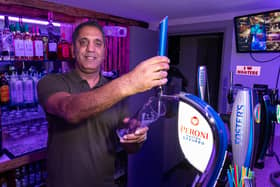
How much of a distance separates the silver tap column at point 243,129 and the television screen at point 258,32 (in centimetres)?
128

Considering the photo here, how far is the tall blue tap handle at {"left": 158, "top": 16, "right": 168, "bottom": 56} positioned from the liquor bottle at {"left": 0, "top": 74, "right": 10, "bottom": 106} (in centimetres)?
140

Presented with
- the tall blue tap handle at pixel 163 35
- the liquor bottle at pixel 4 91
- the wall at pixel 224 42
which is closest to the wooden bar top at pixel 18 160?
the liquor bottle at pixel 4 91

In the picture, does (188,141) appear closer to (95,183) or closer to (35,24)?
(95,183)

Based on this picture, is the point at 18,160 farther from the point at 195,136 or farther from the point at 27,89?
the point at 195,136

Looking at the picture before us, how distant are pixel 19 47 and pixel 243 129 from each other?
1.57 metres

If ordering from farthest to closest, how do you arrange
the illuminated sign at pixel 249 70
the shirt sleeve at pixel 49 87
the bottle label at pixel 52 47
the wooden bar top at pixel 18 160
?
the illuminated sign at pixel 249 70 → the bottle label at pixel 52 47 → the wooden bar top at pixel 18 160 → the shirt sleeve at pixel 49 87

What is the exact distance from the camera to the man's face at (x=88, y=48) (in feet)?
3.82

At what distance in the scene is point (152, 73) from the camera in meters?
0.57

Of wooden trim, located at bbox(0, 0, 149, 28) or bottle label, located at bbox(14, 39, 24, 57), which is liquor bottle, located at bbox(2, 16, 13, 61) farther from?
wooden trim, located at bbox(0, 0, 149, 28)

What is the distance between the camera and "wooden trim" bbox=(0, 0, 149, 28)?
5.05ft

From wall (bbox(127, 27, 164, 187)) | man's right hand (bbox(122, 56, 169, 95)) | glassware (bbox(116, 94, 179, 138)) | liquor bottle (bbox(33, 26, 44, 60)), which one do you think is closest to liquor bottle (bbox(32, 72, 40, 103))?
liquor bottle (bbox(33, 26, 44, 60))

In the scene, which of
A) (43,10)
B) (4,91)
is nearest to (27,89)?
(4,91)

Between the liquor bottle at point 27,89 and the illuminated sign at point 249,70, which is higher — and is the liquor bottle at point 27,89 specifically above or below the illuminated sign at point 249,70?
below

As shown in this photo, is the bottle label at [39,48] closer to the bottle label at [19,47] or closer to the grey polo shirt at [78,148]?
the bottle label at [19,47]
